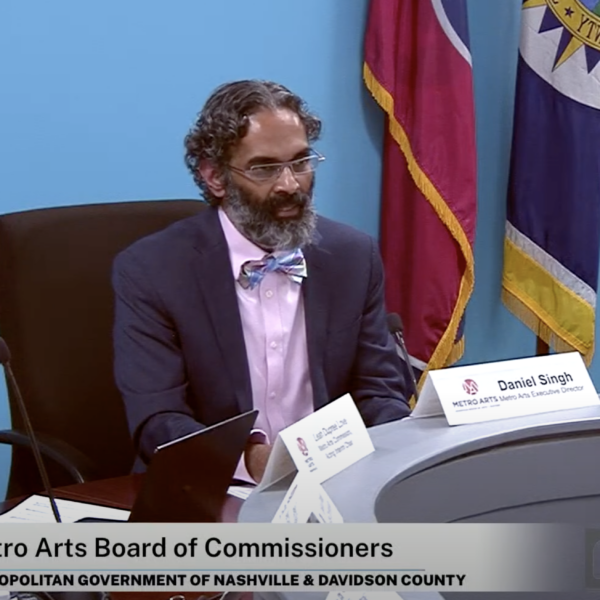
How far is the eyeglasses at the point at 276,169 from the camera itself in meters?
1.89

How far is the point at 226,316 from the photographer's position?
72.7 inches

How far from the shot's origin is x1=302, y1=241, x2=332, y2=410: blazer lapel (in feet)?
6.22

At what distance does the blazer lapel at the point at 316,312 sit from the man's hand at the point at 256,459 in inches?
12.7

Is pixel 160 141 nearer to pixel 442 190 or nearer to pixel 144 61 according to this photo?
pixel 144 61

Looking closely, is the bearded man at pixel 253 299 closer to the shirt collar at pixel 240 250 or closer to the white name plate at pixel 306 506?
the shirt collar at pixel 240 250

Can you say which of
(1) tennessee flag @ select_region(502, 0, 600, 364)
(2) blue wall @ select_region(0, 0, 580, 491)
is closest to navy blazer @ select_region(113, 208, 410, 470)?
(2) blue wall @ select_region(0, 0, 580, 491)

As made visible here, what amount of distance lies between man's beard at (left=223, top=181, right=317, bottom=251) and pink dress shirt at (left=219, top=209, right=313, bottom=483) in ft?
0.08

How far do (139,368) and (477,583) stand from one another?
43.0 inches

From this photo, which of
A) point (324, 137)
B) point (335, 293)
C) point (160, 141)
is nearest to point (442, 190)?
point (324, 137)

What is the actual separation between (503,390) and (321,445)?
37cm

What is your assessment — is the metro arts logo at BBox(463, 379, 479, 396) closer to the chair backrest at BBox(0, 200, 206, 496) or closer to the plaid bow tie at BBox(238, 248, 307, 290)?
the plaid bow tie at BBox(238, 248, 307, 290)

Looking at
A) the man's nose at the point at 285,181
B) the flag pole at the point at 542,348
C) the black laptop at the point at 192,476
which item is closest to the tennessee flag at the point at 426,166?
the flag pole at the point at 542,348

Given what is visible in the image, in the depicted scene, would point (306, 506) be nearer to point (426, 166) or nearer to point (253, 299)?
point (253, 299)

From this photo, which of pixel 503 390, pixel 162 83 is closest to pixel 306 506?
pixel 503 390
